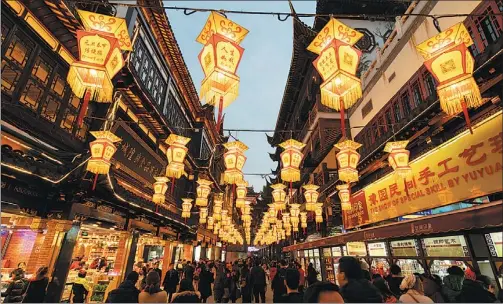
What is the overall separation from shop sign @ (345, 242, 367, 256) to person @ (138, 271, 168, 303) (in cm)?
1008

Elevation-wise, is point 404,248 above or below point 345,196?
below

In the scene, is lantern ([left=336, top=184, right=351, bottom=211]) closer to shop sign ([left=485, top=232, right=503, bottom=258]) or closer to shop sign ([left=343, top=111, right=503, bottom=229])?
shop sign ([left=343, top=111, right=503, bottom=229])

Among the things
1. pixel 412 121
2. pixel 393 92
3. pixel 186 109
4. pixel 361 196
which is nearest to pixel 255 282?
pixel 361 196

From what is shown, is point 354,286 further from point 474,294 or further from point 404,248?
point 404,248

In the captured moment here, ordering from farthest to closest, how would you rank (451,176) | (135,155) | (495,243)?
(135,155)
(451,176)
(495,243)

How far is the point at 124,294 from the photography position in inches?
158

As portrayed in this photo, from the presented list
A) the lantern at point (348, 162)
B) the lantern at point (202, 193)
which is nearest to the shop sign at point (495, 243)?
the lantern at point (348, 162)

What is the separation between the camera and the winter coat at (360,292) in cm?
289

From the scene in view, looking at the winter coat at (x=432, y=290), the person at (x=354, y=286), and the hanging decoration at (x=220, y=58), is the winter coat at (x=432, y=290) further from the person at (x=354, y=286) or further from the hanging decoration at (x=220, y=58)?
the hanging decoration at (x=220, y=58)

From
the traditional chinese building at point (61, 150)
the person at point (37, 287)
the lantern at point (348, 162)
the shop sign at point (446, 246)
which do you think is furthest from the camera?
the lantern at point (348, 162)

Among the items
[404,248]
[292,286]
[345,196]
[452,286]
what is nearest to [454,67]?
[452,286]

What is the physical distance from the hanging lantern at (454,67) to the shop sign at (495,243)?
10.1 ft

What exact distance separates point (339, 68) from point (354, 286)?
408 cm

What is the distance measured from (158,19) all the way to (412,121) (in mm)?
14599
